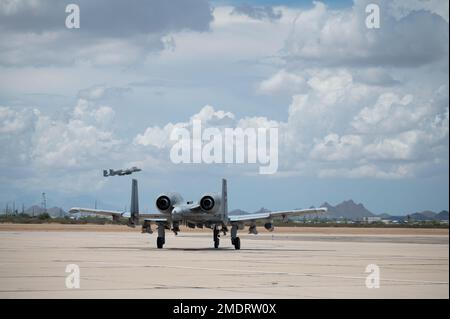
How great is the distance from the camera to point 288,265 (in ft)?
117

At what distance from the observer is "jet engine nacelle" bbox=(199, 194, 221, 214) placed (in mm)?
52375

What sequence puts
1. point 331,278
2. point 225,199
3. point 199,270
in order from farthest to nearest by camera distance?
point 225,199 → point 199,270 → point 331,278

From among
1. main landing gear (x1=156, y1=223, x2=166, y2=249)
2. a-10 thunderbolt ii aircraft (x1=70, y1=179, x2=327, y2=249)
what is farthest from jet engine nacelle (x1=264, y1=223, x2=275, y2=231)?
main landing gear (x1=156, y1=223, x2=166, y2=249)

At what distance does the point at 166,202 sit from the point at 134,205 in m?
2.07

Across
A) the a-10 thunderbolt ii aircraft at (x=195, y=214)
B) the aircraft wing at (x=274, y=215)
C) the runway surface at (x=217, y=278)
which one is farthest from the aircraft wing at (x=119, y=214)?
the runway surface at (x=217, y=278)

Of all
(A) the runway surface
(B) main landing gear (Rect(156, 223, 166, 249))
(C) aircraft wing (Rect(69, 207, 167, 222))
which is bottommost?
(A) the runway surface

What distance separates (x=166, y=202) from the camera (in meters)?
52.8

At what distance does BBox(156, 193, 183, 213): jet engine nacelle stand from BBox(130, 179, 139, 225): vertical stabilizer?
1.36 meters

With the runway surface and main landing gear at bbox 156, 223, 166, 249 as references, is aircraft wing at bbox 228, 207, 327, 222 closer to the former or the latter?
main landing gear at bbox 156, 223, 166, 249

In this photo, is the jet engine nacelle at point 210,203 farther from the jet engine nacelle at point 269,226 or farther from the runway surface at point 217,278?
the runway surface at point 217,278

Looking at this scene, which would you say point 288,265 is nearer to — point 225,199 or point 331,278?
point 331,278
